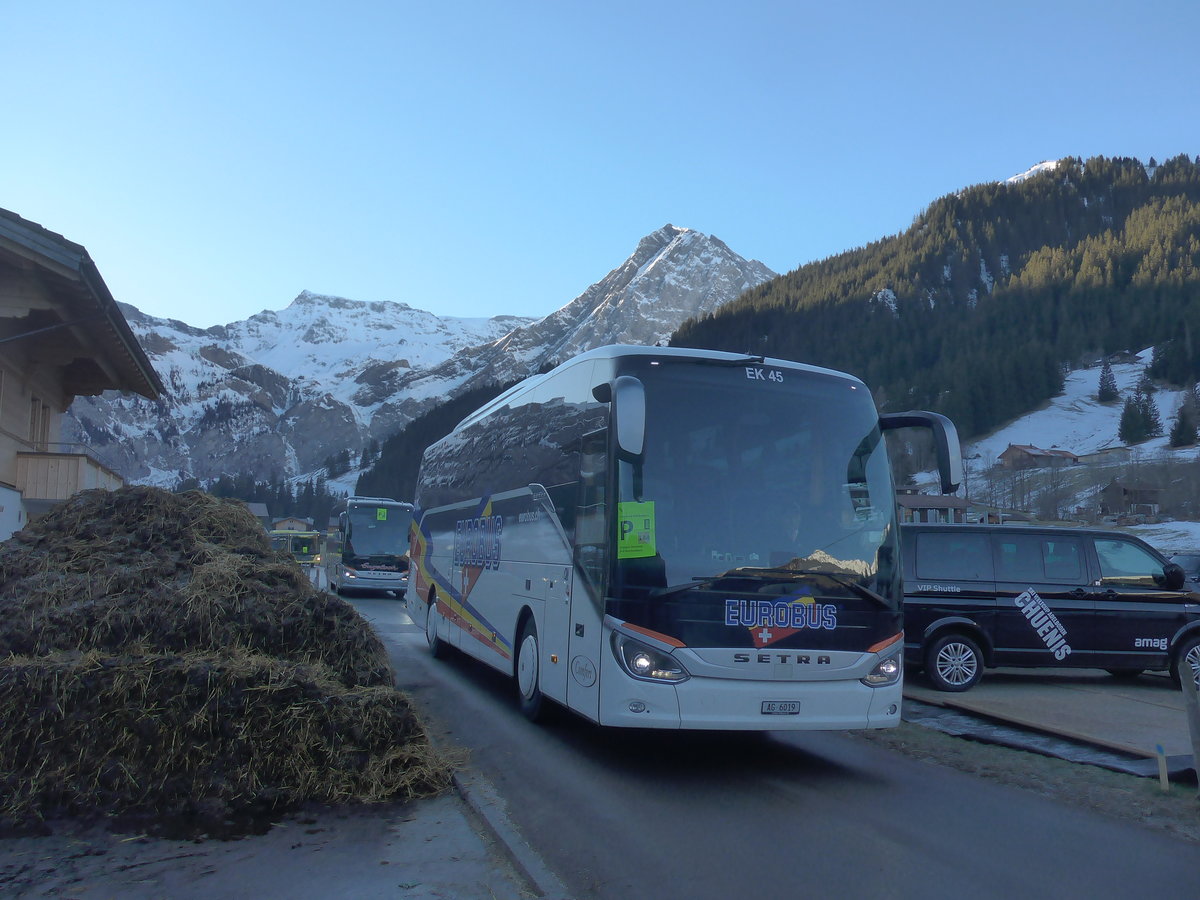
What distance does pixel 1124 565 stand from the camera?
11430mm

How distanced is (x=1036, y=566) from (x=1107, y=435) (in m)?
112

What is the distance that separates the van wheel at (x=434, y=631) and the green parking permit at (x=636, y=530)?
7.39 metres

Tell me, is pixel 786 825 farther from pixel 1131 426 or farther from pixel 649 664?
pixel 1131 426

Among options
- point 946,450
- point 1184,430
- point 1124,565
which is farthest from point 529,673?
point 1184,430

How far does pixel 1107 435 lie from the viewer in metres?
109

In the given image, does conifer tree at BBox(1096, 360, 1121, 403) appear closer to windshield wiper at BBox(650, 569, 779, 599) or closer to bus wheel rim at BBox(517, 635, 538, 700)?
bus wheel rim at BBox(517, 635, 538, 700)

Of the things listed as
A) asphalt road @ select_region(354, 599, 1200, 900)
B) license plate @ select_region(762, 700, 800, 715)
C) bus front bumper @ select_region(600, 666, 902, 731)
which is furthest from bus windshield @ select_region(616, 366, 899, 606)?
asphalt road @ select_region(354, 599, 1200, 900)

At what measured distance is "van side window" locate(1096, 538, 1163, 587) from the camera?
11.4 m

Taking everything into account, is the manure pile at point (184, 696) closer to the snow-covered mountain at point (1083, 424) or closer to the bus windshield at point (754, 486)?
the bus windshield at point (754, 486)

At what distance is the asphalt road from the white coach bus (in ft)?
1.65

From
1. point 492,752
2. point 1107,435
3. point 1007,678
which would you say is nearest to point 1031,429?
point 1107,435

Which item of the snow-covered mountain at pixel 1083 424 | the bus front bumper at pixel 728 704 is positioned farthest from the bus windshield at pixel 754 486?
the snow-covered mountain at pixel 1083 424

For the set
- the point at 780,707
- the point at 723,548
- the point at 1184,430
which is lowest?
the point at 780,707

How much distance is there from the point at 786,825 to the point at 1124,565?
7.84 meters
